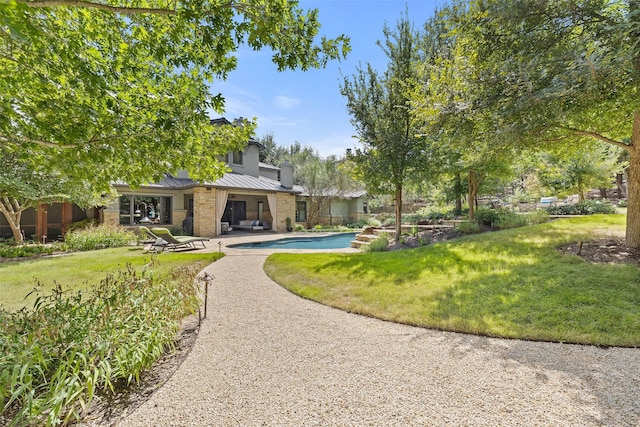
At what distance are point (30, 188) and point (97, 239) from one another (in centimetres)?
387

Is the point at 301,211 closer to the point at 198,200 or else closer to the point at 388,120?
the point at 198,200

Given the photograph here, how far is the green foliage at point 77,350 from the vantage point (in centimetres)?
231

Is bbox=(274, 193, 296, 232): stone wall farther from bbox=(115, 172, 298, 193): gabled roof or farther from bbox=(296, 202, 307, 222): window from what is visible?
bbox=(296, 202, 307, 222): window

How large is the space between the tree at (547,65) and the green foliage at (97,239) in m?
14.2

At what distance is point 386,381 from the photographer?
290cm

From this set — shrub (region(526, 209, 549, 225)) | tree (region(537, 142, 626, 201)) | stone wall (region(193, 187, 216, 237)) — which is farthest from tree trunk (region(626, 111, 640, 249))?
stone wall (region(193, 187, 216, 237))

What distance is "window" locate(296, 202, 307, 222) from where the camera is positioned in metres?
24.4

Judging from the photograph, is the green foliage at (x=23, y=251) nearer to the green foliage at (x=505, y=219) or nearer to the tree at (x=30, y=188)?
the tree at (x=30, y=188)

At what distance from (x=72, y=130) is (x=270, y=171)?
22.3 m

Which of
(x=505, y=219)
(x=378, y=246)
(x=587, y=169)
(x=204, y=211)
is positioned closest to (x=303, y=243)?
(x=204, y=211)

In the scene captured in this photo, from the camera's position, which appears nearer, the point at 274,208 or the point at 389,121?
the point at 389,121

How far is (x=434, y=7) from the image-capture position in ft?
35.8

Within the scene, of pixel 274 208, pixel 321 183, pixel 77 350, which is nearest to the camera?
pixel 77 350

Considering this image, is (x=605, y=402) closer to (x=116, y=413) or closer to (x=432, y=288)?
(x=432, y=288)
